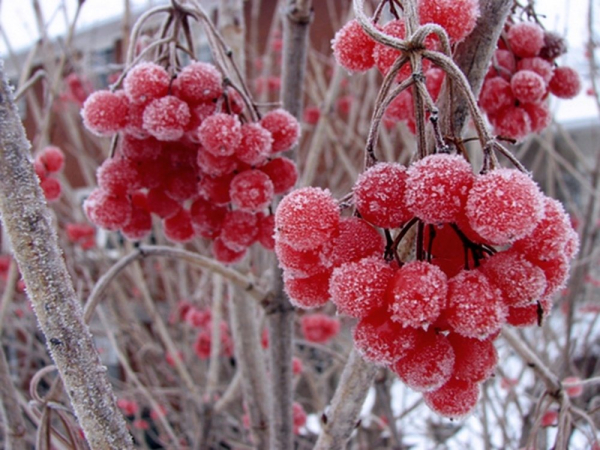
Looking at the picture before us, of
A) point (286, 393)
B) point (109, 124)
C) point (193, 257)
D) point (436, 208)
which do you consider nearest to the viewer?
point (436, 208)

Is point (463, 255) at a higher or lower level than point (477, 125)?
lower

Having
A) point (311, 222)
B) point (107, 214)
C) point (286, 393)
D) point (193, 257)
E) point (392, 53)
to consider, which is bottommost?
point (286, 393)

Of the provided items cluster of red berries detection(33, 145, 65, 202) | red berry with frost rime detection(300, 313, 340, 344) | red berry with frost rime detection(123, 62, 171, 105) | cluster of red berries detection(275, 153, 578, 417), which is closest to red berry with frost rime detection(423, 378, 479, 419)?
cluster of red berries detection(275, 153, 578, 417)

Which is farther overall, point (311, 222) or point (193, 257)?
point (193, 257)

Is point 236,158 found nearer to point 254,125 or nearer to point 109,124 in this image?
point 254,125

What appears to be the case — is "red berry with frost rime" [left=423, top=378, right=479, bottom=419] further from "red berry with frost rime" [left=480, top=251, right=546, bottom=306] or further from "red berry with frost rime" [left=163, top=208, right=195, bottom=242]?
"red berry with frost rime" [left=163, top=208, right=195, bottom=242]

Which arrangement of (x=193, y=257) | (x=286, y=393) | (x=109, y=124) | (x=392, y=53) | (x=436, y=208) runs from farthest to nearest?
(x=286, y=393) → (x=193, y=257) → (x=109, y=124) → (x=392, y=53) → (x=436, y=208)

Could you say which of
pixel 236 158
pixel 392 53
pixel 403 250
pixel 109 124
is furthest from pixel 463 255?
pixel 109 124

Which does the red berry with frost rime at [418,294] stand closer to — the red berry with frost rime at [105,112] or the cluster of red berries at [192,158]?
the cluster of red berries at [192,158]
